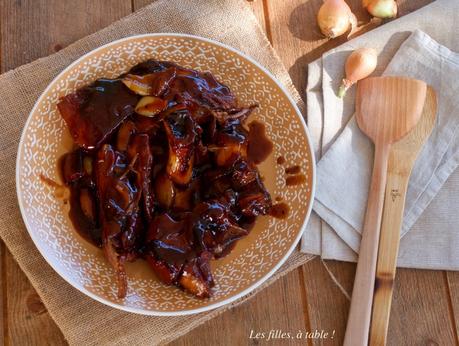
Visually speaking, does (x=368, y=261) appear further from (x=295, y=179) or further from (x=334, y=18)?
(x=334, y=18)

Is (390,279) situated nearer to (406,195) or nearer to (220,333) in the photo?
(406,195)

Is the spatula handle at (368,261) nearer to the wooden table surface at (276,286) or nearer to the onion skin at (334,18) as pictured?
the wooden table surface at (276,286)

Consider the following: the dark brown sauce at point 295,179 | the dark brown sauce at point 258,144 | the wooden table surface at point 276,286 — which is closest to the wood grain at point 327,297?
the wooden table surface at point 276,286

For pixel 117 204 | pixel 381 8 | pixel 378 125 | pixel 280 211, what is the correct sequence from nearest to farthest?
pixel 117 204, pixel 280 211, pixel 378 125, pixel 381 8

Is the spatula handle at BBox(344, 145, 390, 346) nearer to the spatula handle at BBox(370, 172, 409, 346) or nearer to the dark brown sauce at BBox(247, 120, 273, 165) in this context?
the spatula handle at BBox(370, 172, 409, 346)

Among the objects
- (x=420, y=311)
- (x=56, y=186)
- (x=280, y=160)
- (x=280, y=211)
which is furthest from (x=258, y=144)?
(x=420, y=311)


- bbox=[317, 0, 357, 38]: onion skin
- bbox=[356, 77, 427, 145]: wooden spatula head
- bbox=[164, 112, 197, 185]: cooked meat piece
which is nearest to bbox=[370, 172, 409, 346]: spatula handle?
bbox=[356, 77, 427, 145]: wooden spatula head

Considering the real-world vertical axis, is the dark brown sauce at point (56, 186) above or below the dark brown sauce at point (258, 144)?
below
